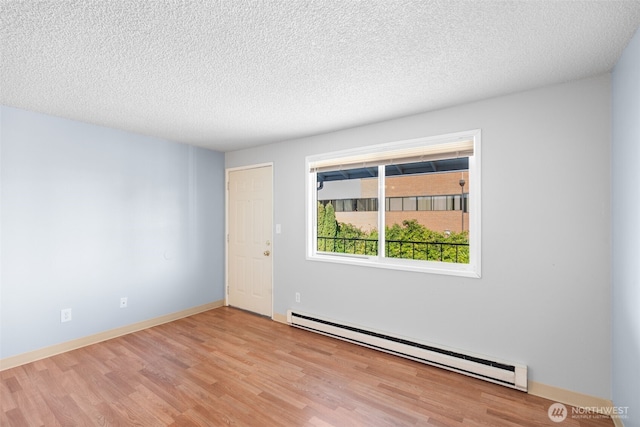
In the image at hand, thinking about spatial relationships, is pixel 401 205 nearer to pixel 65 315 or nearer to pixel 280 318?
pixel 280 318

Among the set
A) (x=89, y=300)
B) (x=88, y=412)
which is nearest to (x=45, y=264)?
(x=89, y=300)

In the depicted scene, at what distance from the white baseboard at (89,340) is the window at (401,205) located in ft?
6.48

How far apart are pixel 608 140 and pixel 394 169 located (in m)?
1.59

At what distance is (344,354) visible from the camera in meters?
2.87

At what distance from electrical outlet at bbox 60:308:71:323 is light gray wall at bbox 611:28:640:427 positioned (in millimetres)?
4424

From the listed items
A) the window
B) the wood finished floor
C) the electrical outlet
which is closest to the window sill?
the window

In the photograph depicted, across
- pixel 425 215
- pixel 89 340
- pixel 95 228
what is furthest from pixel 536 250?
pixel 89 340

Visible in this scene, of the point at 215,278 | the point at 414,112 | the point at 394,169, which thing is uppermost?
the point at 414,112

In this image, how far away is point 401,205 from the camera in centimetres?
304

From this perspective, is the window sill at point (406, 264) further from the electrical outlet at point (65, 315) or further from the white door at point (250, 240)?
the electrical outlet at point (65, 315)

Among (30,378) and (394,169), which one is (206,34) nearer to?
(394,169)

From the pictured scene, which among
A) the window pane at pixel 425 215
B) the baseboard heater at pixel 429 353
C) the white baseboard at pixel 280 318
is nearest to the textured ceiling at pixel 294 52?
the window pane at pixel 425 215

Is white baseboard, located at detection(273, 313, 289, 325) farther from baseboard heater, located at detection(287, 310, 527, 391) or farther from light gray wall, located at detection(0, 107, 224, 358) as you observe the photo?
light gray wall, located at detection(0, 107, 224, 358)

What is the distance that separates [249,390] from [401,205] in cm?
216
